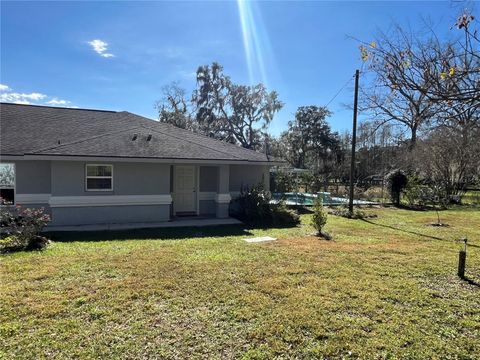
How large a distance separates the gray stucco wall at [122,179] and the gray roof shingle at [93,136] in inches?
23.7

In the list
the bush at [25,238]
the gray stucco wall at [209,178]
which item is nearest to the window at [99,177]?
the bush at [25,238]

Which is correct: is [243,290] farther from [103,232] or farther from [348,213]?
[348,213]

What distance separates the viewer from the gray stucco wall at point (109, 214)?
11.8m

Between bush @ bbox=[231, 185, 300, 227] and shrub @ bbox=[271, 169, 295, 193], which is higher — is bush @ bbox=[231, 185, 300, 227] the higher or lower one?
the lower one

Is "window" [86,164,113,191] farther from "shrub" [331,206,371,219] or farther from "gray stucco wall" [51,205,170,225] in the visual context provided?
"shrub" [331,206,371,219]

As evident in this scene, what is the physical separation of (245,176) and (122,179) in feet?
20.0

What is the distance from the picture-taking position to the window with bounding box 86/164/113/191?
12164 millimetres

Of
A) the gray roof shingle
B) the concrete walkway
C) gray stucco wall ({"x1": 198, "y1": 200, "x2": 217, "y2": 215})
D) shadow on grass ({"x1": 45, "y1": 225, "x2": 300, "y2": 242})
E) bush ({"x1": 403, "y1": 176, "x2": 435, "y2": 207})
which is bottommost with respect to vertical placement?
shadow on grass ({"x1": 45, "y1": 225, "x2": 300, "y2": 242})

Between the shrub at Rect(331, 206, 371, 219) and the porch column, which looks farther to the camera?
Answer: the shrub at Rect(331, 206, 371, 219)

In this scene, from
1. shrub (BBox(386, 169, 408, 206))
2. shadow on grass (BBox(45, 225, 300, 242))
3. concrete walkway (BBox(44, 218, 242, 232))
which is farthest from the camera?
shrub (BBox(386, 169, 408, 206))

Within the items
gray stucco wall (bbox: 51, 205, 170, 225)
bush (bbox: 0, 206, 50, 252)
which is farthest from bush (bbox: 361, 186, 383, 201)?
bush (bbox: 0, 206, 50, 252)

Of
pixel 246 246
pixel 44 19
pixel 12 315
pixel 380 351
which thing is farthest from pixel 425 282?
pixel 44 19

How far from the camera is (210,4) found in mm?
9734

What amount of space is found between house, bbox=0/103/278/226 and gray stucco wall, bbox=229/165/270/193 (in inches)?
17.4
